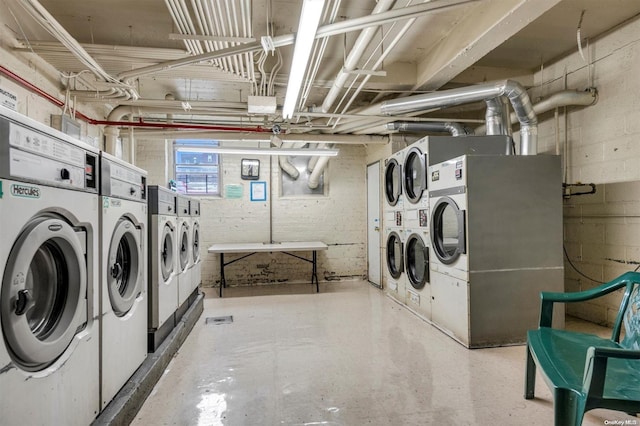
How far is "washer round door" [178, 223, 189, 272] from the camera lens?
3314 mm

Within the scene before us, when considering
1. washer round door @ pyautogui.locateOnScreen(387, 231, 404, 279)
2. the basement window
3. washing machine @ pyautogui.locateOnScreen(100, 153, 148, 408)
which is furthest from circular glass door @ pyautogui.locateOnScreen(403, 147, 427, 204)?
the basement window

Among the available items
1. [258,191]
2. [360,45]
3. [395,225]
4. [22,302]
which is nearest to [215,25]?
[360,45]

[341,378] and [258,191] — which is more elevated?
[258,191]

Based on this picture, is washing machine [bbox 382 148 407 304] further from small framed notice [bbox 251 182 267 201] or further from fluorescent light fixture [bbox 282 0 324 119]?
small framed notice [bbox 251 182 267 201]

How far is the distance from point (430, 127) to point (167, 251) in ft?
12.1

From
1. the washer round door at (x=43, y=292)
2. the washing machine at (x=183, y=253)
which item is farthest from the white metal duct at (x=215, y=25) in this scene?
the washer round door at (x=43, y=292)

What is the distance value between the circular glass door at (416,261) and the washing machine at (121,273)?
2.72 meters

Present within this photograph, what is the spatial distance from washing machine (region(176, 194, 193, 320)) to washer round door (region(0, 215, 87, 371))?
67.9 inches

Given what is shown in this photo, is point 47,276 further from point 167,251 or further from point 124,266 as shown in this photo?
point 167,251

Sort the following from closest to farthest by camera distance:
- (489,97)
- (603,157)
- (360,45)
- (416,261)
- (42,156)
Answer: (42,156) → (360,45) → (603,157) → (489,97) → (416,261)

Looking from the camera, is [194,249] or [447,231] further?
[194,249]

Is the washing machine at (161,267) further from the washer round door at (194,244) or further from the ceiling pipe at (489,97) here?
the ceiling pipe at (489,97)

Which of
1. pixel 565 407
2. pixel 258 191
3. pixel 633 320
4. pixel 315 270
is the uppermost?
pixel 258 191

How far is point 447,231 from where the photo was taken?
3619 millimetres
